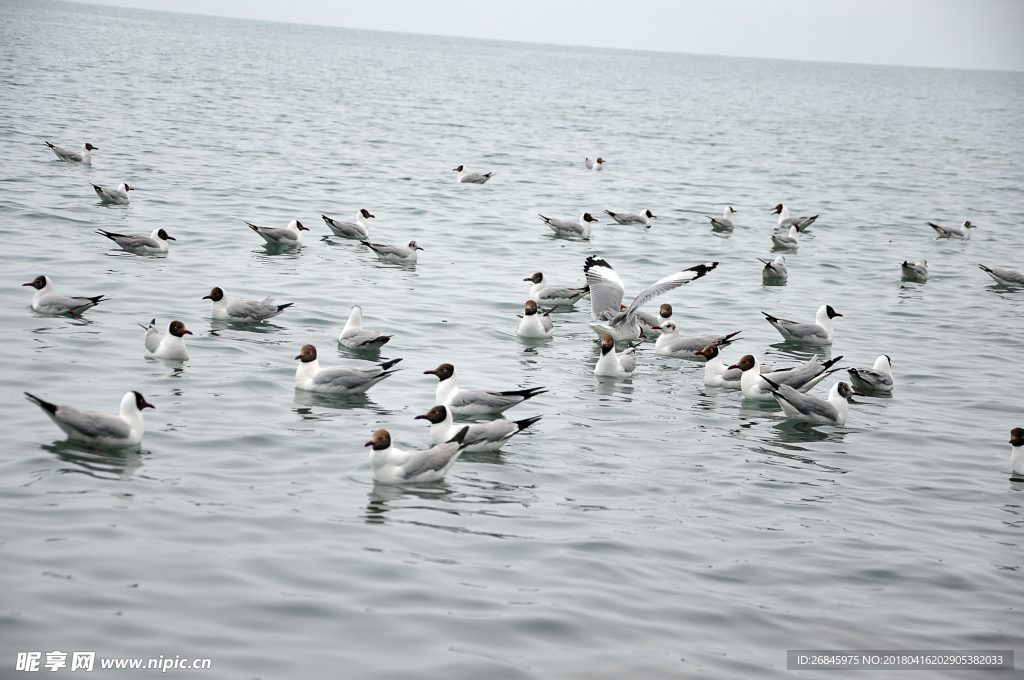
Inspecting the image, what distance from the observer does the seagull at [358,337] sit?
15.3 metres

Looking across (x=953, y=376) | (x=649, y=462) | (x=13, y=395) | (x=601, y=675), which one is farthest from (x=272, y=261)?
(x=601, y=675)

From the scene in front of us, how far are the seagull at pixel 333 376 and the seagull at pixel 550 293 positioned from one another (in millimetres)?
6670

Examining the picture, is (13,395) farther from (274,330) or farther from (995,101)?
(995,101)

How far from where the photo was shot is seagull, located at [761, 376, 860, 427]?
13.4 meters

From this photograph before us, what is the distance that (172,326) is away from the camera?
13570 mm

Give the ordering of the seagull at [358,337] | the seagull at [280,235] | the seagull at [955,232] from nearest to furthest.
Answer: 1. the seagull at [358,337]
2. the seagull at [280,235]
3. the seagull at [955,232]

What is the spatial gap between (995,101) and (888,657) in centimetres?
15878

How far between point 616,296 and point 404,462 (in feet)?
29.2

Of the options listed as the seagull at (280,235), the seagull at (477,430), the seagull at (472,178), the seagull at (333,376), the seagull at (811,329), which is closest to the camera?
the seagull at (477,430)

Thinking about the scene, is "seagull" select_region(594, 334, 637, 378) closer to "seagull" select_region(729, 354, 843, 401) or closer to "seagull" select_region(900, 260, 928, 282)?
"seagull" select_region(729, 354, 843, 401)

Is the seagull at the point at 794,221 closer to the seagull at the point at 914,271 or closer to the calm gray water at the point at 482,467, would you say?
the calm gray water at the point at 482,467

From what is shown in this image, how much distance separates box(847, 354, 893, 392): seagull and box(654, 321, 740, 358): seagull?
2139 millimetres

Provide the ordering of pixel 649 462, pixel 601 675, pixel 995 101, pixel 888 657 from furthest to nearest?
pixel 995 101, pixel 649 462, pixel 888 657, pixel 601 675

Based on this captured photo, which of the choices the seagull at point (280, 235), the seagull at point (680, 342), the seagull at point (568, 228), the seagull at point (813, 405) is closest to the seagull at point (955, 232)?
the seagull at point (568, 228)
